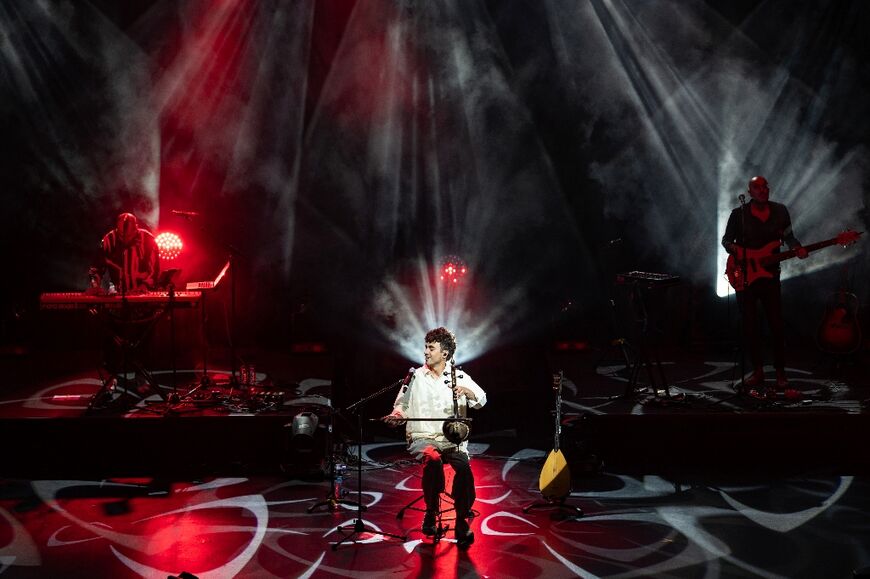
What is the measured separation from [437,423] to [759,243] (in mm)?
3714

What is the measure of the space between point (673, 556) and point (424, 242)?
6.76 m

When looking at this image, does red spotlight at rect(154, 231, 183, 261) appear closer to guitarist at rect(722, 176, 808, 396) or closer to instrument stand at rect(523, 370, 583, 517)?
instrument stand at rect(523, 370, 583, 517)

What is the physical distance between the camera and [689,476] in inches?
280

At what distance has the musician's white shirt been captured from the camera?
19.4 ft

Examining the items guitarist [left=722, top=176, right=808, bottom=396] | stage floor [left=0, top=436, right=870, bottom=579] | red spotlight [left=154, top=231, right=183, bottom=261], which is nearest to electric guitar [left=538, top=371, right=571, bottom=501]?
stage floor [left=0, top=436, right=870, bottom=579]

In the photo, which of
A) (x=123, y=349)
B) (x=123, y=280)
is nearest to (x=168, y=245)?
(x=123, y=280)

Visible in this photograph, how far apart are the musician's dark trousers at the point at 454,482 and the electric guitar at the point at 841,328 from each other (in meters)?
4.74

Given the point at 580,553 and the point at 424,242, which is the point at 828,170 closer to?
the point at 424,242

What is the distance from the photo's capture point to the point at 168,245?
1059 cm

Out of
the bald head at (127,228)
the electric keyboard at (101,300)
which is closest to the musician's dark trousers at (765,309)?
the electric keyboard at (101,300)

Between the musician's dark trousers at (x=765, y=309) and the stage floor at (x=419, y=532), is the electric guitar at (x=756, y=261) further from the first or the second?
the stage floor at (x=419, y=532)

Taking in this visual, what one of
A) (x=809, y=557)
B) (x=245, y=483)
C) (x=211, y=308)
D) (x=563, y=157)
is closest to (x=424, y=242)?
(x=563, y=157)

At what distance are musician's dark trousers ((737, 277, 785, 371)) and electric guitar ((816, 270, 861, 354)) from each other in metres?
0.99

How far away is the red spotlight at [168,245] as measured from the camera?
10539 mm
